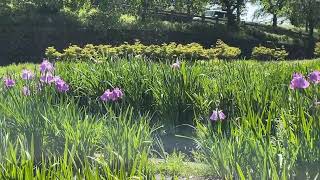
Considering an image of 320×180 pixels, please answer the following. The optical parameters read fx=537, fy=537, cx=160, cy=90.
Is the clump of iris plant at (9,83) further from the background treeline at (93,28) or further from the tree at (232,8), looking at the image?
the tree at (232,8)

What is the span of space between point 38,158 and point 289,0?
79.4 feet

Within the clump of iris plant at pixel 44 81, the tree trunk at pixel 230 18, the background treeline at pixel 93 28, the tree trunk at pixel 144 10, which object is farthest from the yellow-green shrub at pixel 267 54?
the clump of iris plant at pixel 44 81

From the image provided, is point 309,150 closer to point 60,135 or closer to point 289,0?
point 60,135

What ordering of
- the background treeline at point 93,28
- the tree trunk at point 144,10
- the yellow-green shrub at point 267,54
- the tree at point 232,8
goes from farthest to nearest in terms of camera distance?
the tree at point 232,8 < the tree trunk at point 144,10 < the background treeline at point 93,28 < the yellow-green shrub at point 267,54

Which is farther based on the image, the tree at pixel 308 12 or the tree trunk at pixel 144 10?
the tree at pixel 308 12

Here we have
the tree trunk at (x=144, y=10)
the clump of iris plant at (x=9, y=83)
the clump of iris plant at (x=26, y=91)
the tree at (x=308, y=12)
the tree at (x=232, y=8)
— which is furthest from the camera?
the tree at (x=232, y=8)

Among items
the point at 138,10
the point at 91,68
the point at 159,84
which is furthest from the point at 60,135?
the point at 138,10

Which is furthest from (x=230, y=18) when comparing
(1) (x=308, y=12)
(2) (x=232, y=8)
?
(1) (x=308, y=12)

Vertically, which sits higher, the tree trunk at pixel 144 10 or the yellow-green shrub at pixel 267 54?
the tree trunk at pixel 144 10

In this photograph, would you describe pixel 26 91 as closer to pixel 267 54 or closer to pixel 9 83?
pixel 9 83

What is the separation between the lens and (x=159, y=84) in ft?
18.1

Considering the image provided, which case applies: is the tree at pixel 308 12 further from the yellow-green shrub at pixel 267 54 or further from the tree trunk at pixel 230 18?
the yellow-green shrub at pixel 267 54

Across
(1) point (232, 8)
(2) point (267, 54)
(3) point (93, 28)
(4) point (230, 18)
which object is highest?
(1) point (232, 8)

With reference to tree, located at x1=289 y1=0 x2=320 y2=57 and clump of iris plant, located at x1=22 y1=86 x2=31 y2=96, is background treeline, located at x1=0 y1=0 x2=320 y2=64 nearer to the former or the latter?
tree, located at x1=289 y1=0 x2=320 y2=57
